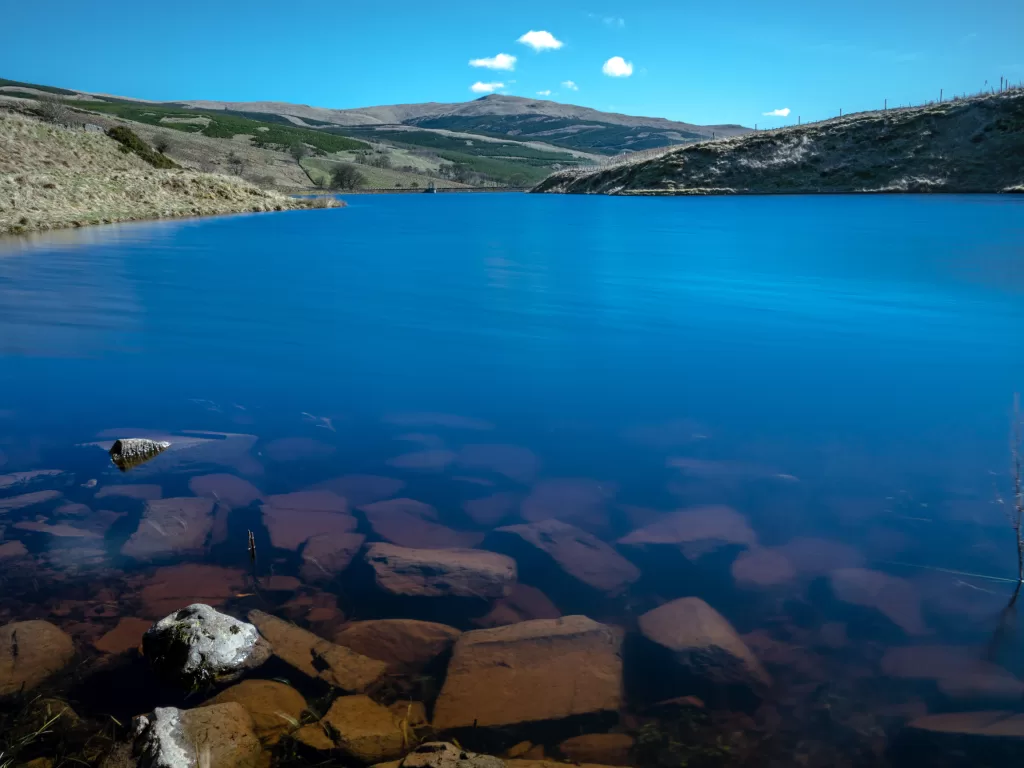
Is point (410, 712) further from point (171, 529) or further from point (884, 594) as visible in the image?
point (884, 594)

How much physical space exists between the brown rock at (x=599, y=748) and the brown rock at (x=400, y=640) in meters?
0.93

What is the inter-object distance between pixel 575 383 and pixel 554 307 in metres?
6.39

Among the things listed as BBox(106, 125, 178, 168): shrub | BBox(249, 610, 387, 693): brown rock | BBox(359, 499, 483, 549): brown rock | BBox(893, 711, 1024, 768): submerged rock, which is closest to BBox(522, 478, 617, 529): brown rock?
BBox(359, 499, 483, 549): brown rock

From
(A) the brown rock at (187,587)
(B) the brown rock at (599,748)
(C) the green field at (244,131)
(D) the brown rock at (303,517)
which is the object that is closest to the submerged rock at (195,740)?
(A) the brown rock at (187,587)

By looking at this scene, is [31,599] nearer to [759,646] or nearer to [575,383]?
[759,646]

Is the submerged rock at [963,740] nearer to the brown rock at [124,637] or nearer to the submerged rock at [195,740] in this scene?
the submerged rock at [195,740]

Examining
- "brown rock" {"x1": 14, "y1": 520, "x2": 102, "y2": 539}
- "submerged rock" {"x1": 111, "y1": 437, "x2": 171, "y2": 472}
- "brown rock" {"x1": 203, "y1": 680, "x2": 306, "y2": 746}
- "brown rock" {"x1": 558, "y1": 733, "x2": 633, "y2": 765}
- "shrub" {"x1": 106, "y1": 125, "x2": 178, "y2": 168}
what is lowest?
"brown rock" {"x1": 558, "y1": 733, "x2": 633, "y2": 765}

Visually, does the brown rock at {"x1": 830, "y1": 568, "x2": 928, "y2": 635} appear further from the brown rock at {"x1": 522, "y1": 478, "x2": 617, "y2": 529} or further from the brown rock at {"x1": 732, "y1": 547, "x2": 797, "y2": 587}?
the brown rock at {"x1": 522, "y1": 478, "x2": 617, "y2": 529}

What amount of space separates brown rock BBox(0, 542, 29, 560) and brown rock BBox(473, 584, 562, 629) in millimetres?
3101

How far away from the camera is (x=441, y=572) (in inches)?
189

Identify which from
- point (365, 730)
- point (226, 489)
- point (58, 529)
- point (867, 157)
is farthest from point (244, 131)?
point (365, 730)

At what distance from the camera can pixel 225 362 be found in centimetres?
1102

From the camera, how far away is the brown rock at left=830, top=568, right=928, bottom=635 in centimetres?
441

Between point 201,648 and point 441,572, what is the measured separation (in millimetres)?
1544
